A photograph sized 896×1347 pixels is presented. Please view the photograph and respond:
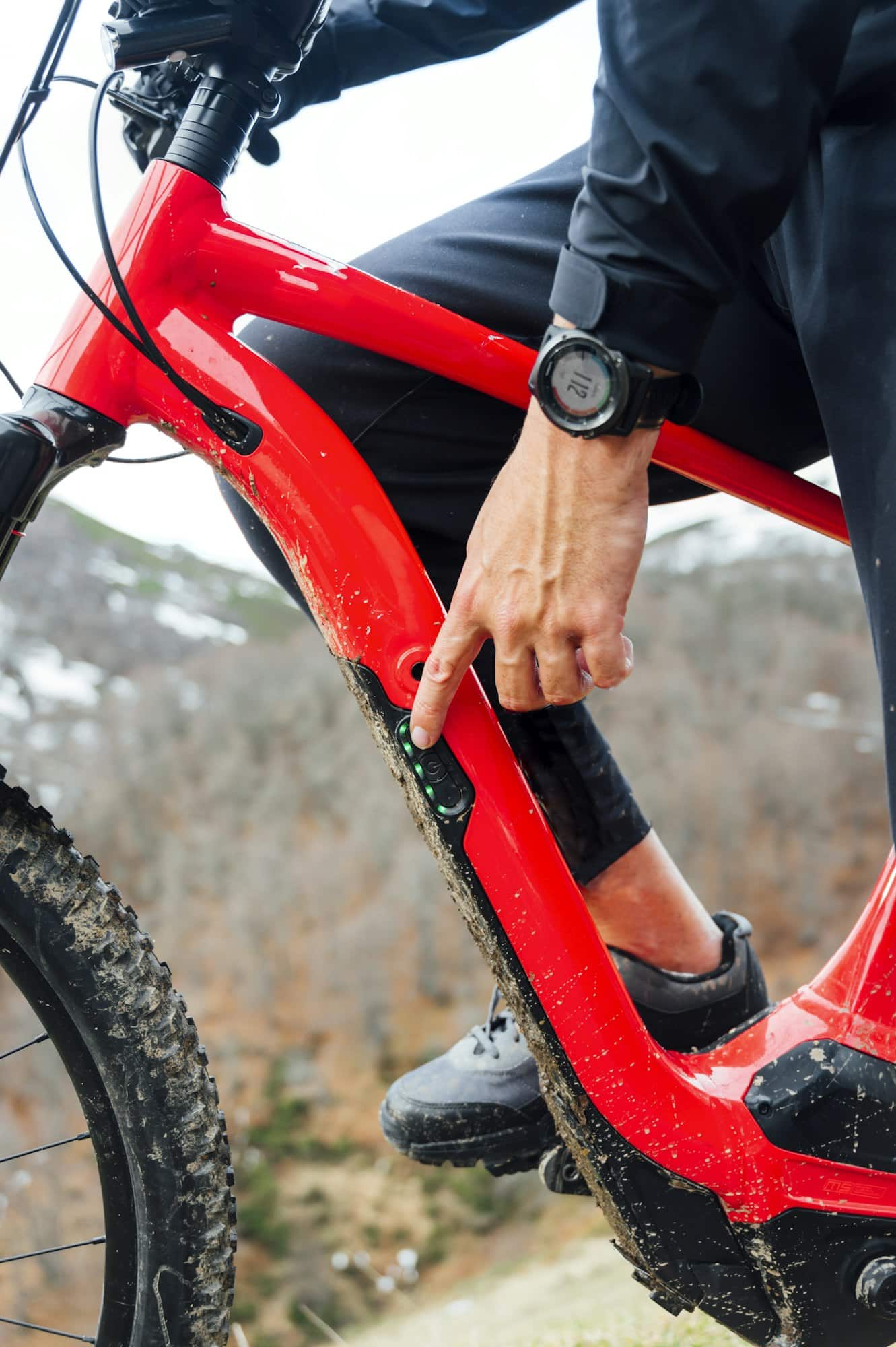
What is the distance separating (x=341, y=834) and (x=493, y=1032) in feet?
31.6

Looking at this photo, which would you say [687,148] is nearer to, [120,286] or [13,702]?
[120,286]

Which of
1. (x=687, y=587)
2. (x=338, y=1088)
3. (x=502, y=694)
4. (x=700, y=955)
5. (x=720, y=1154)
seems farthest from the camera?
(x=687, y=587)

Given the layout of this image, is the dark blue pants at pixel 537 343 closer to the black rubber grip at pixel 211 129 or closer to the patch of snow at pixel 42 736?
the black rubber grip at pixel 211 129

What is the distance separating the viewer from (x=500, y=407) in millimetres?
917

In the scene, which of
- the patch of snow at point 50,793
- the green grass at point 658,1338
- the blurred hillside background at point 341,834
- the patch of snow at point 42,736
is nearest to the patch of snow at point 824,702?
the blurred hillside background at point 341,834

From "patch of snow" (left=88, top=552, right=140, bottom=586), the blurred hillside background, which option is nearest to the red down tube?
the blurred hillside background

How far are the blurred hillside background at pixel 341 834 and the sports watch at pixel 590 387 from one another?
6476mm

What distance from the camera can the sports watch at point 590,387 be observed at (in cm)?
64

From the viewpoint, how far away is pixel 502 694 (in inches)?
29.1

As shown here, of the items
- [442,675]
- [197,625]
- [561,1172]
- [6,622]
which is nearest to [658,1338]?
[561,1172]

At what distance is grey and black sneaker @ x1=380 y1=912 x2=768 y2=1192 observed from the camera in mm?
993

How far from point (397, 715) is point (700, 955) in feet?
1.43

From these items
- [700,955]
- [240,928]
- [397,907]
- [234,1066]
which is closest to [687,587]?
[397,907]

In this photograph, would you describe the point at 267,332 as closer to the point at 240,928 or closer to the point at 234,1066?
the point at 234,1066
